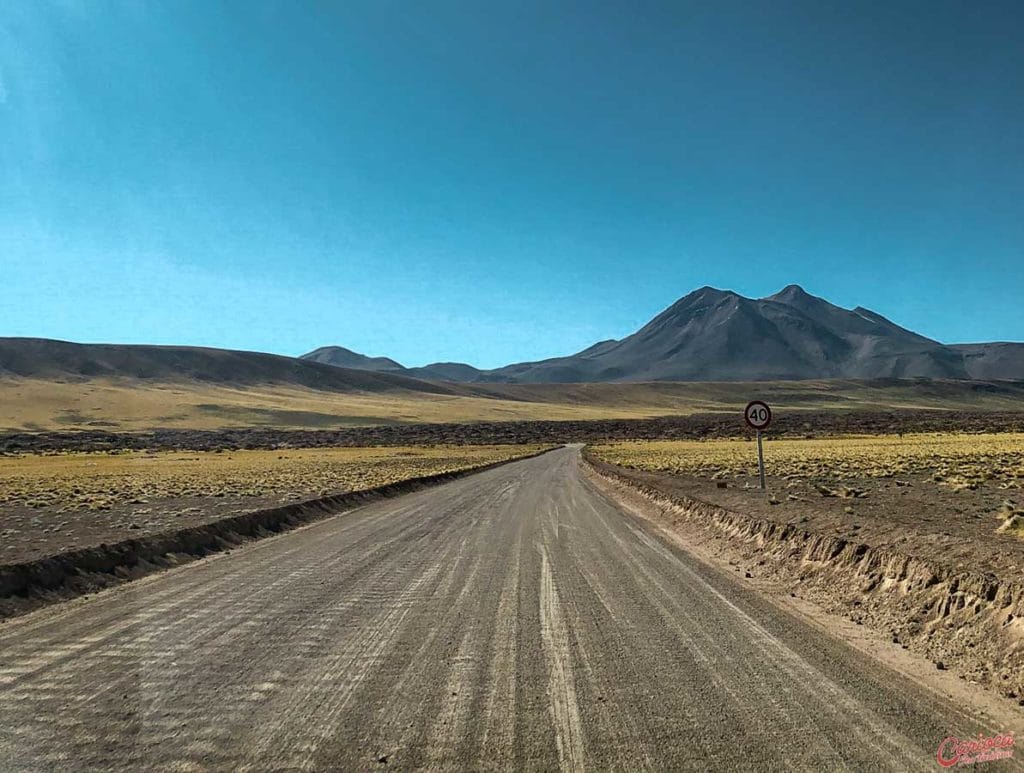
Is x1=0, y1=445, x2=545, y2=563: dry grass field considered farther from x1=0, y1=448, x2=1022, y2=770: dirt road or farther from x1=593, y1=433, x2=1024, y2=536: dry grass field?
x1=593, y1=433, x2=1024, y2=536: dry grass field

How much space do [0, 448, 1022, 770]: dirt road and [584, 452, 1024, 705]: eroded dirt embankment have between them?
831 mm

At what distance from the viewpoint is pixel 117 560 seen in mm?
12047

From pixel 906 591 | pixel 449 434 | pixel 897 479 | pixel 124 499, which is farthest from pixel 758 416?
pixel 449 434

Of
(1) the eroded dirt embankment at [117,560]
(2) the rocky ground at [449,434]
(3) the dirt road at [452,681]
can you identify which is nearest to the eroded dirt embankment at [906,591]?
(3) the dirt road at [452,681]

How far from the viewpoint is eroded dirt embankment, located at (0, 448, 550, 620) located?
9859 millimetres

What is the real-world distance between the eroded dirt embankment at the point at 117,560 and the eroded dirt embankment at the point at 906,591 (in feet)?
34.4

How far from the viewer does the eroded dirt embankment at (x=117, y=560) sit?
9859 millimetres

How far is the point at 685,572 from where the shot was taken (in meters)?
10.6

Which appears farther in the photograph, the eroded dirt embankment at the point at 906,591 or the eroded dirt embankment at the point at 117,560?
the eroded dirt embankment at the point at 117,560

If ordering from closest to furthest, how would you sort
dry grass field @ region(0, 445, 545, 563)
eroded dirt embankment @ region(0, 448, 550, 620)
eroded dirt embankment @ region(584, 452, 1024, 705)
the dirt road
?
the dirt road < eroded dirt embankment @ region(584, 452, 1024, 705) < eroded dirt embankment @ region(0, 448, 550, 620) < dry grass field @ region(0, 445, 545, 563)

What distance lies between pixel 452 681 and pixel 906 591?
5716 millimetres

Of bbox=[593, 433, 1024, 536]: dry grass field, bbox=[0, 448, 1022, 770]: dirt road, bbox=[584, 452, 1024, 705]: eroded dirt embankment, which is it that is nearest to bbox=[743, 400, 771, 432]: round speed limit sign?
bbox=[593, 433, 1024, 536]: dry grass field

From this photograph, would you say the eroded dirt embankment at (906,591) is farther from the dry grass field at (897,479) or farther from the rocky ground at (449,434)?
the rocky ground at (449,434)

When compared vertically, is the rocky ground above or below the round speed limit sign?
below
